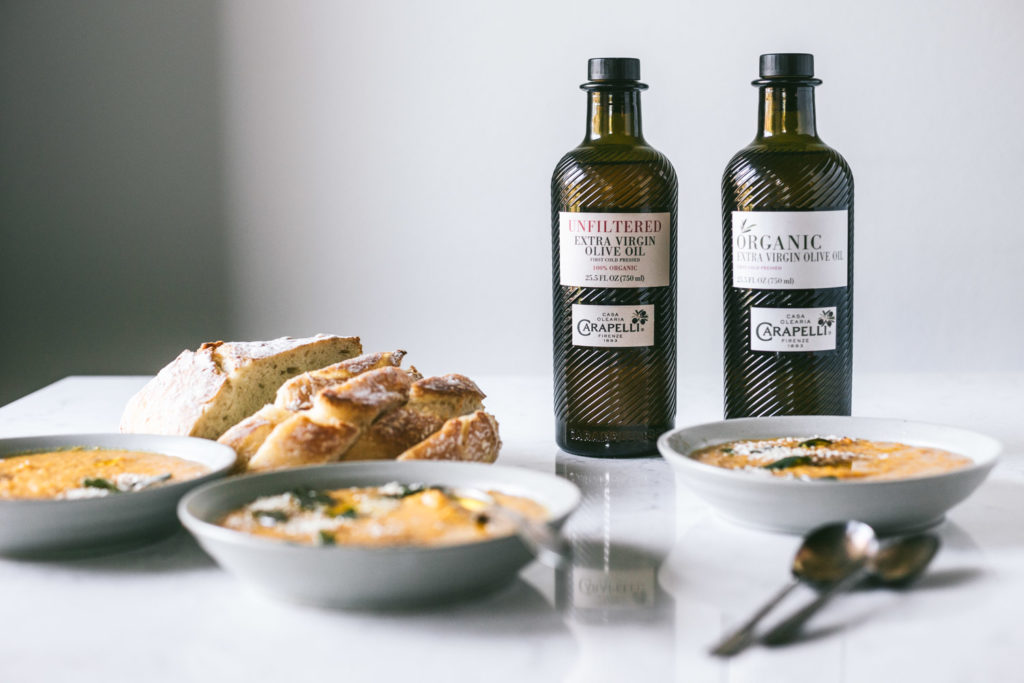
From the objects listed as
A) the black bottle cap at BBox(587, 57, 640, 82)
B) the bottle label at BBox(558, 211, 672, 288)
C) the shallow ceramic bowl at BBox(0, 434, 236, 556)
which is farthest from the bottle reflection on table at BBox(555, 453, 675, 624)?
the black bottle cap at BBox(587, 57, 640, 82)

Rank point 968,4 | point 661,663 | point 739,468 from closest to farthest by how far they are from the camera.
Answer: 1. point 661,663
2. point 739,468
3. point 968,4

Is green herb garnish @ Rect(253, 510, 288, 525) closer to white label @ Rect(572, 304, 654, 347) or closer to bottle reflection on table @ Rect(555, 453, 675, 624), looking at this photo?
bottle reflection on table @ Rect(555, 453, 675, 624)

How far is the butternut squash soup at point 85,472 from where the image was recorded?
0.91 meters

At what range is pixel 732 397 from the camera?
1275 mm

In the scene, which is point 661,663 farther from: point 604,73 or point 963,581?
point 604,73

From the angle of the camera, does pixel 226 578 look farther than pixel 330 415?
No

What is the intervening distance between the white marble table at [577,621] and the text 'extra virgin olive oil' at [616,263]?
0.24 metres

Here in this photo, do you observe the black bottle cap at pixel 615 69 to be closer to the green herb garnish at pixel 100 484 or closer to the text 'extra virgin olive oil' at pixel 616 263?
the text 'extra virgin olive oil' at pixel 616 263

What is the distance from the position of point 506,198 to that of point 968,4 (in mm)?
1264

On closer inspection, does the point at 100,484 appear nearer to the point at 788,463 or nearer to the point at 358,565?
the point at 358,565

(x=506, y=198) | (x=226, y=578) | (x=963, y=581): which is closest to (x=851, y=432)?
(x=963, y=581)

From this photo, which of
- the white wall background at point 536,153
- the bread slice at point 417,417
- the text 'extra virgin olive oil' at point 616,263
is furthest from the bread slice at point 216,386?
the white wall background at point 536,153

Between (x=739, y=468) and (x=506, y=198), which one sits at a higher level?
(x=506, y=198)

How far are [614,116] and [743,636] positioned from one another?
0.70 metres
